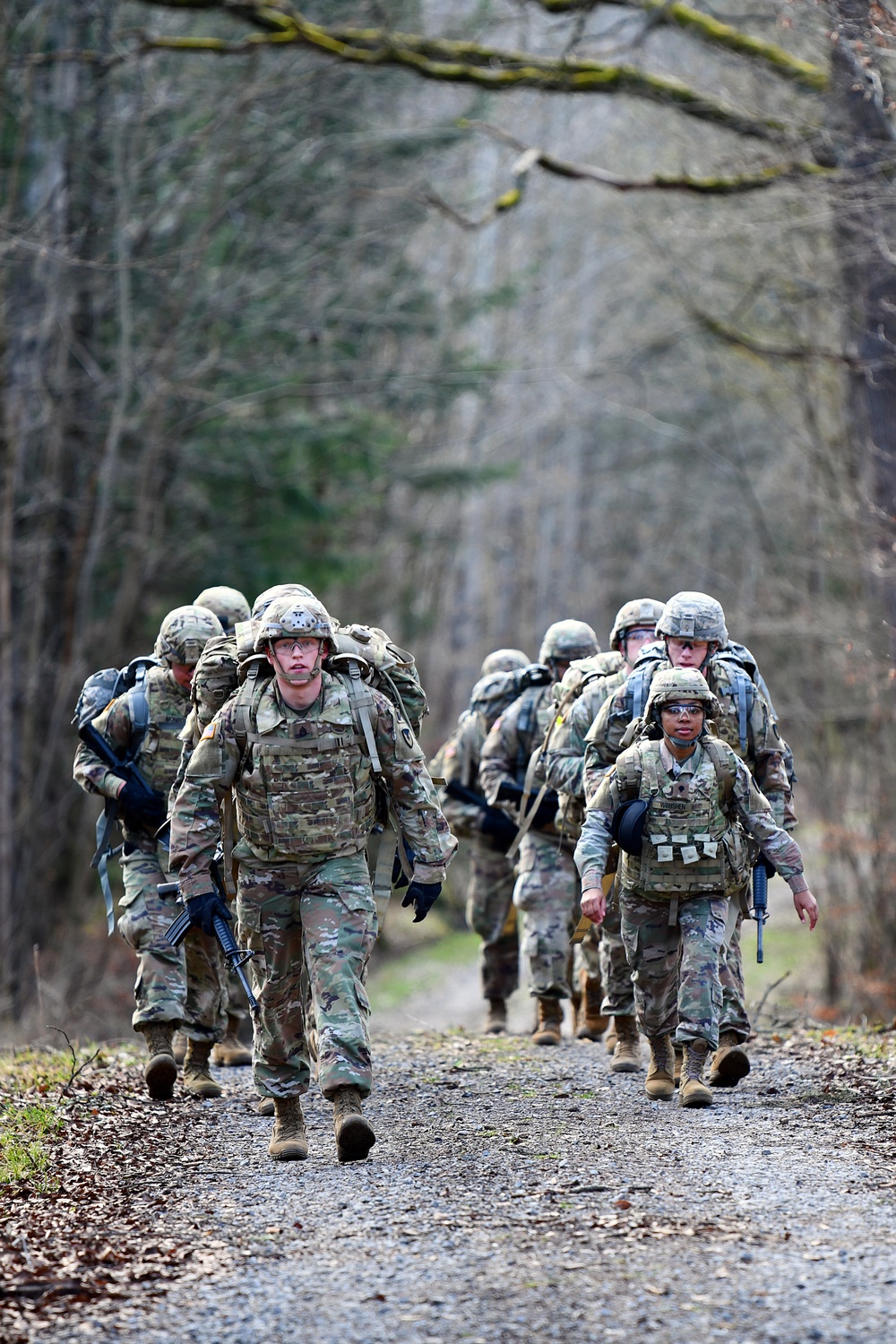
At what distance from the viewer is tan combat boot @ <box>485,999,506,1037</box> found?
1095cm

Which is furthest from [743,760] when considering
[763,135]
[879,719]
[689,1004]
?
[879,719]

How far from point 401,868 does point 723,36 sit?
887 cm

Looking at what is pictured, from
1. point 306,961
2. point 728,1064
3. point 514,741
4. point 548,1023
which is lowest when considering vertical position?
point 548,1023

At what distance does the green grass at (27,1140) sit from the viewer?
6.46 m

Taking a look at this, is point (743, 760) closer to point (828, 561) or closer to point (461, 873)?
point (828, 561)

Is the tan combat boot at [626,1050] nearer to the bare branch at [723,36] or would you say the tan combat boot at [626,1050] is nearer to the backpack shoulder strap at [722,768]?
the backpack shoulder strap at [722,768]

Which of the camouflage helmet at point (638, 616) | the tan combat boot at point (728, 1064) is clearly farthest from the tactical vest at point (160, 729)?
the tan combat boot at point (728, 1064)

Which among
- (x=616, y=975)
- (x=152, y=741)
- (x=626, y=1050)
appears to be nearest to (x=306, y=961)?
(x=152, y=741)

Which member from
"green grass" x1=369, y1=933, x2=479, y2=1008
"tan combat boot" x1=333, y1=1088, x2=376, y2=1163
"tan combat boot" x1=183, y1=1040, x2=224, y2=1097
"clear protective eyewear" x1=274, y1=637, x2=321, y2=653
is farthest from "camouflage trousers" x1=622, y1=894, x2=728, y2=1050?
"green grass" x1=369, y1=933, x2=479, y2=1008

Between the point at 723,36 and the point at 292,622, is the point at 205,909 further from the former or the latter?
the point at 723,36

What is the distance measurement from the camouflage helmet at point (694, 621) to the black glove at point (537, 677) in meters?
2.22

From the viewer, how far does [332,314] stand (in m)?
18.3

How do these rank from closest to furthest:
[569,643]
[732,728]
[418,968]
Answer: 1. [732,728]
2. [569,643]
3. [418,968]

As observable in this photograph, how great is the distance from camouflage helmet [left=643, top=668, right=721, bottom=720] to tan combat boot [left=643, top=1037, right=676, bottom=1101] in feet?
5.15
